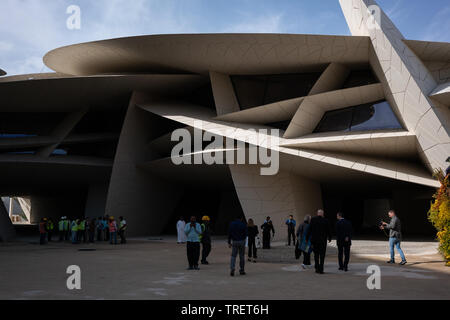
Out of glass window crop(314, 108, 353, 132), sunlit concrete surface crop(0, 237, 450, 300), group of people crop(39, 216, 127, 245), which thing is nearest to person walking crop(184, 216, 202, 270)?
sunlit concrete surface crop(0, 237, 450, 300)

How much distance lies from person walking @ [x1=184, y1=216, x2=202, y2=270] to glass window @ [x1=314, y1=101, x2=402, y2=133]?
392 inches

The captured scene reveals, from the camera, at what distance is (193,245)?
9555mm

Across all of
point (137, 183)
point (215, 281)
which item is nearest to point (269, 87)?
point (137, 183)

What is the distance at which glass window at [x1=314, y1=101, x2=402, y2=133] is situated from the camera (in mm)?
16141

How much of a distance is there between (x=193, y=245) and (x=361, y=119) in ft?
35.3

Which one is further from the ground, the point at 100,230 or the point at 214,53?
the point at 214,53

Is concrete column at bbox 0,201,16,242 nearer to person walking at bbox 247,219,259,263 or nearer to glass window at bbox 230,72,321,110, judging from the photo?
glass window at bbox 230,72,321,110

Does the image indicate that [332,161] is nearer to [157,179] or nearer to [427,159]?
[427,159]

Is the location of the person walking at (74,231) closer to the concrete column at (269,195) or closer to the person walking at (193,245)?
the concrete column at (269,195)

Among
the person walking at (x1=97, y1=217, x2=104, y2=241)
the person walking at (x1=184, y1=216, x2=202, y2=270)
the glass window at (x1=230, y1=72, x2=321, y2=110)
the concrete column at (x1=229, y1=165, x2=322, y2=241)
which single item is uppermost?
the glass window at (x1=230, y1=72, x2=321, y2=110)

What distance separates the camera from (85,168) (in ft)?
89.4

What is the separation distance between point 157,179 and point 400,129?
54.1 feet

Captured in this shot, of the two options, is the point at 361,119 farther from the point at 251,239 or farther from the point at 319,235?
the point at 319,235
